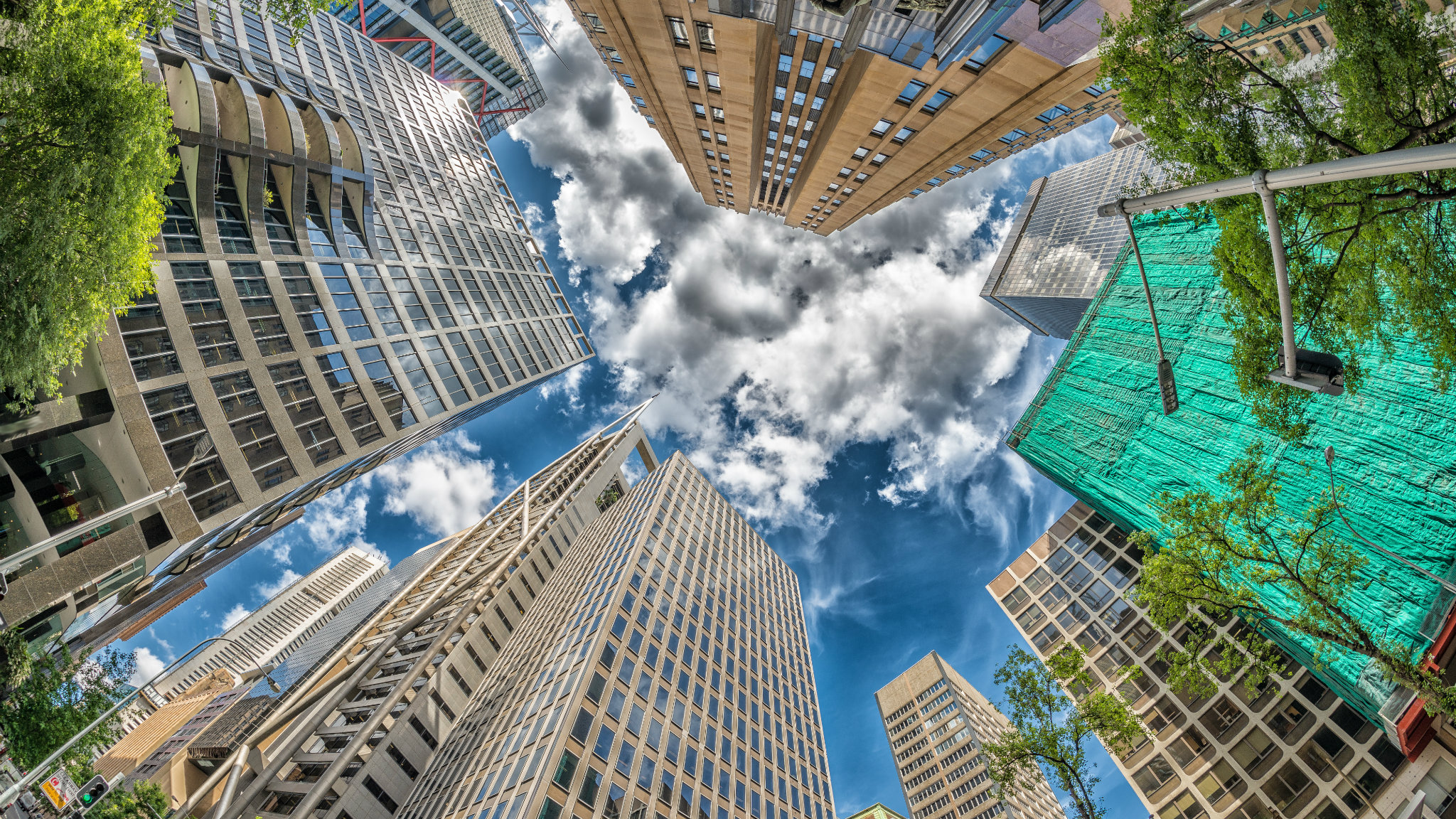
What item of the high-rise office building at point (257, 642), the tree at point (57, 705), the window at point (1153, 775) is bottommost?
the high-rise office building at point (257, 642)

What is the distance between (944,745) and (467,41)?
6384 inches

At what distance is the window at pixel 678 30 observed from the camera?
28.6m

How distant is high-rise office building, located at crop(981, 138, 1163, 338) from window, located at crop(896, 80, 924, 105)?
92.6 metres

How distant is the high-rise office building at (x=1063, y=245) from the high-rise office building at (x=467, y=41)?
127 metres

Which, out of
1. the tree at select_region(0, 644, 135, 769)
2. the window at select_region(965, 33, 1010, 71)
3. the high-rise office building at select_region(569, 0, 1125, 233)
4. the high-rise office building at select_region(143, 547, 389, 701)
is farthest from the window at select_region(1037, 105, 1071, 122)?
the high-rise office building at select_region(143, 547, 389, 701)

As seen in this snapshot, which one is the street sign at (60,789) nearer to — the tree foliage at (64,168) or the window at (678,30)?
the tree foliage at (64,168)

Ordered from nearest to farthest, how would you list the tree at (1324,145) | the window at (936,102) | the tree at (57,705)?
the tree at (1324,145) < the tree at (57,705) < the window at (936,102)

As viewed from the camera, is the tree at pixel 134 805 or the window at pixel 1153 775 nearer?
the tree at pixel 134 805

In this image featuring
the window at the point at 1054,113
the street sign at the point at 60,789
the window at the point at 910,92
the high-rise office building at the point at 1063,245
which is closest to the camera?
the street sign at the point at 60,789

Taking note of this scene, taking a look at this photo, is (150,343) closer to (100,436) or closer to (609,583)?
(100,436)

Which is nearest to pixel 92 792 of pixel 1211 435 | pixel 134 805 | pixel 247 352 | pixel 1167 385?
pixel 134 805

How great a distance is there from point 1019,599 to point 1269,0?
50.2 meters

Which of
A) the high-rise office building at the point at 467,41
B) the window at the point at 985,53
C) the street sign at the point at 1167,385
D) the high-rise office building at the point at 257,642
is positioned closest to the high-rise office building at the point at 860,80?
the window at the point at 985,53

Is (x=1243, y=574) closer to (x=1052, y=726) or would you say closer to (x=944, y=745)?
(x=1052, y=726)
